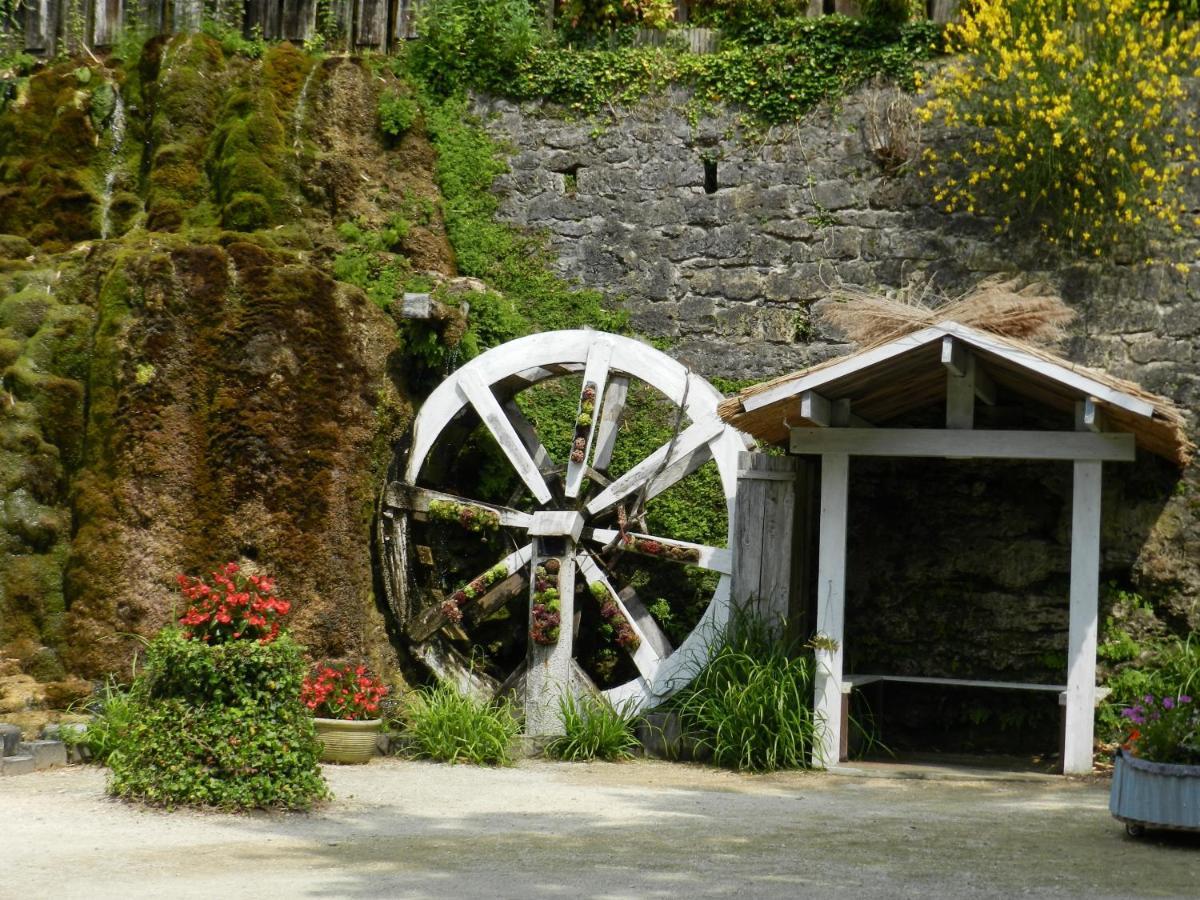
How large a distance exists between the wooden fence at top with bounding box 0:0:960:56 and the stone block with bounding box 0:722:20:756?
5396mm

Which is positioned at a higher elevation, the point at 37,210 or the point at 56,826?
the point at 37,210

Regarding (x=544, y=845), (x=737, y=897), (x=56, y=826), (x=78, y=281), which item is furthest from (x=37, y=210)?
(x=737, y=897)

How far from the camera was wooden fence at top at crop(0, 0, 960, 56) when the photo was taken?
10.6 m

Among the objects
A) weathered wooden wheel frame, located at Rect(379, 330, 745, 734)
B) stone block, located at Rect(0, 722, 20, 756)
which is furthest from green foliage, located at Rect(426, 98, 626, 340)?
stone block, located at Rect(0, 722, 20, 756)

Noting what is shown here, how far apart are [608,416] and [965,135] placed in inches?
104

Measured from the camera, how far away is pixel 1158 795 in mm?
5676

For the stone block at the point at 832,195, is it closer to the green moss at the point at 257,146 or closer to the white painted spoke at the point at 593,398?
Result: the white painted spoke at the point at 593,398

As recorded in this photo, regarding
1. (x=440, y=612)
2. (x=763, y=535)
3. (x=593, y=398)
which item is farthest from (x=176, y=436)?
(x=763, y=535)

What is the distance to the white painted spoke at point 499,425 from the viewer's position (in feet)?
29.2

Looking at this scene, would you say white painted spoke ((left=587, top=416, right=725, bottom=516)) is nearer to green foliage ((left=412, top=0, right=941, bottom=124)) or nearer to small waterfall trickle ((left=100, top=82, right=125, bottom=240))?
green foliage ((left=412, top=0, right=941, bottom=124))

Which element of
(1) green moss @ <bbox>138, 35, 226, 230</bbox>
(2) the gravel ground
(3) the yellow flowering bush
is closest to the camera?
(2) the gravel ground

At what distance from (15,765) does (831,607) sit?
3927 millimetres

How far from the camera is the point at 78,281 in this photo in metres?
8.77

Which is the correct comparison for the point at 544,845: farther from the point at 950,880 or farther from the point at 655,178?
the point at 655,178
